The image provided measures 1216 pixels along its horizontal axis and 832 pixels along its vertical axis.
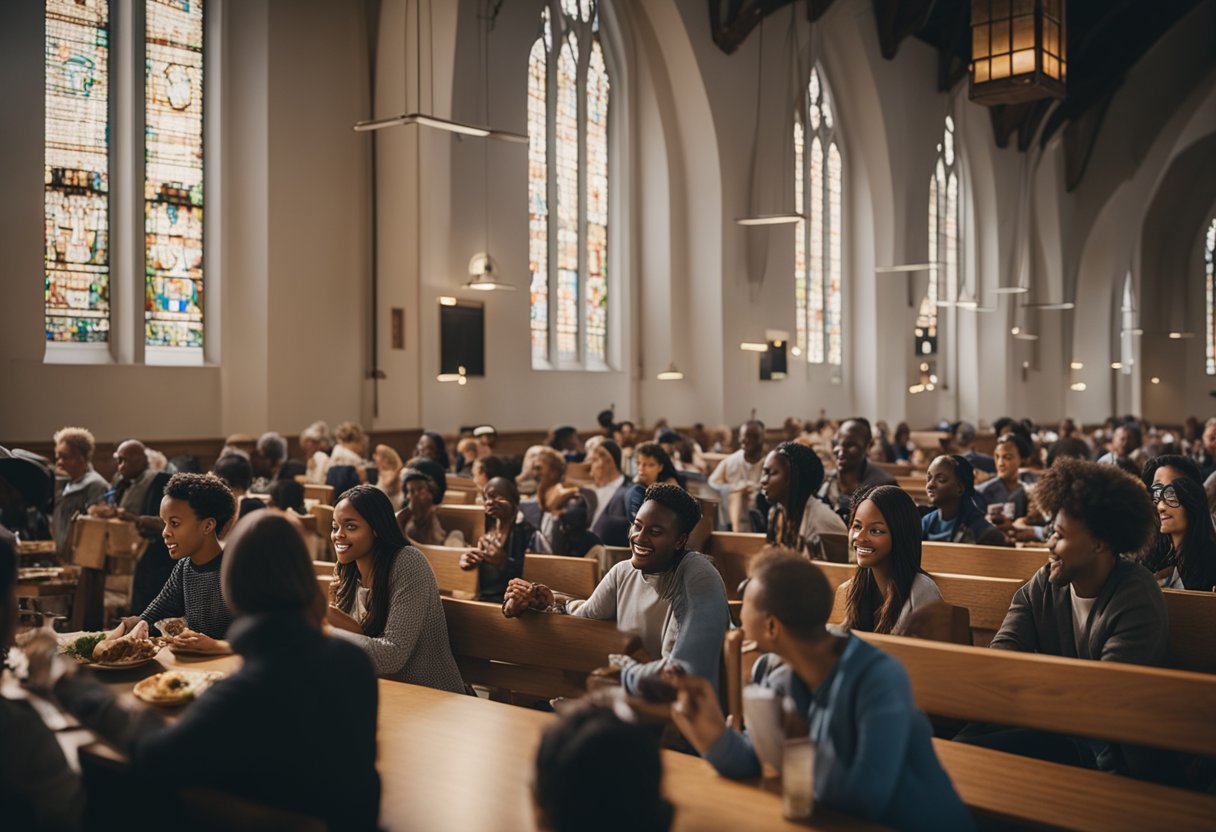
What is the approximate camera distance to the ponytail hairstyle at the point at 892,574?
331 centimetres

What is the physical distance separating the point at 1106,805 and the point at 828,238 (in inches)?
721

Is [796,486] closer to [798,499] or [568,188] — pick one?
[798,499]

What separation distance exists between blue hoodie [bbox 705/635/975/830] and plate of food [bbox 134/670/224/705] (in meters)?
1.41

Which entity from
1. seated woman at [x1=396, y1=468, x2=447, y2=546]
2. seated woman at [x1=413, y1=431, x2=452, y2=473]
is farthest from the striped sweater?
seated woman at [x1=413, y1=431, x2=452, y2=473]

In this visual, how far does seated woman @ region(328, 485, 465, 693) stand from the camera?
332 cm

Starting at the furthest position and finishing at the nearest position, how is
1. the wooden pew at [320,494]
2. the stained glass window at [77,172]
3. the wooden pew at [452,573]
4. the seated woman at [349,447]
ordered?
the stained glass window at [77,172] < the seated woman at [349,447] < the wooden pew at [320,494] < the wooden pew at [452,573]

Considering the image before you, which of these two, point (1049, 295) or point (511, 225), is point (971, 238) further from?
point (511, 225)

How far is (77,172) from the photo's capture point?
10.5 metres

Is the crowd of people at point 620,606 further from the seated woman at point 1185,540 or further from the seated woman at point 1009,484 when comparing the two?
the seated woman at point 1009,484

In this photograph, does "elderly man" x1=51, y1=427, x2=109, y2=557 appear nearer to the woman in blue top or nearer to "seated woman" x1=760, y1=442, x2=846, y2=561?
"seated woman" x1=760, y1=442, x2=846, y2=561

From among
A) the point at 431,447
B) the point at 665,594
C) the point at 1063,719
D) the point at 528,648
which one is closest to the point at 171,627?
the point at 528,648

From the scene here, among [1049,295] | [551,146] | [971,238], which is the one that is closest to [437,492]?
[551,146]

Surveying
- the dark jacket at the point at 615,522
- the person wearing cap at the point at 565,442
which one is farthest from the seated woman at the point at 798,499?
the person wearing cap at the point at 565,442

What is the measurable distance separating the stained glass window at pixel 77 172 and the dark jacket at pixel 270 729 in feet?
31.7
